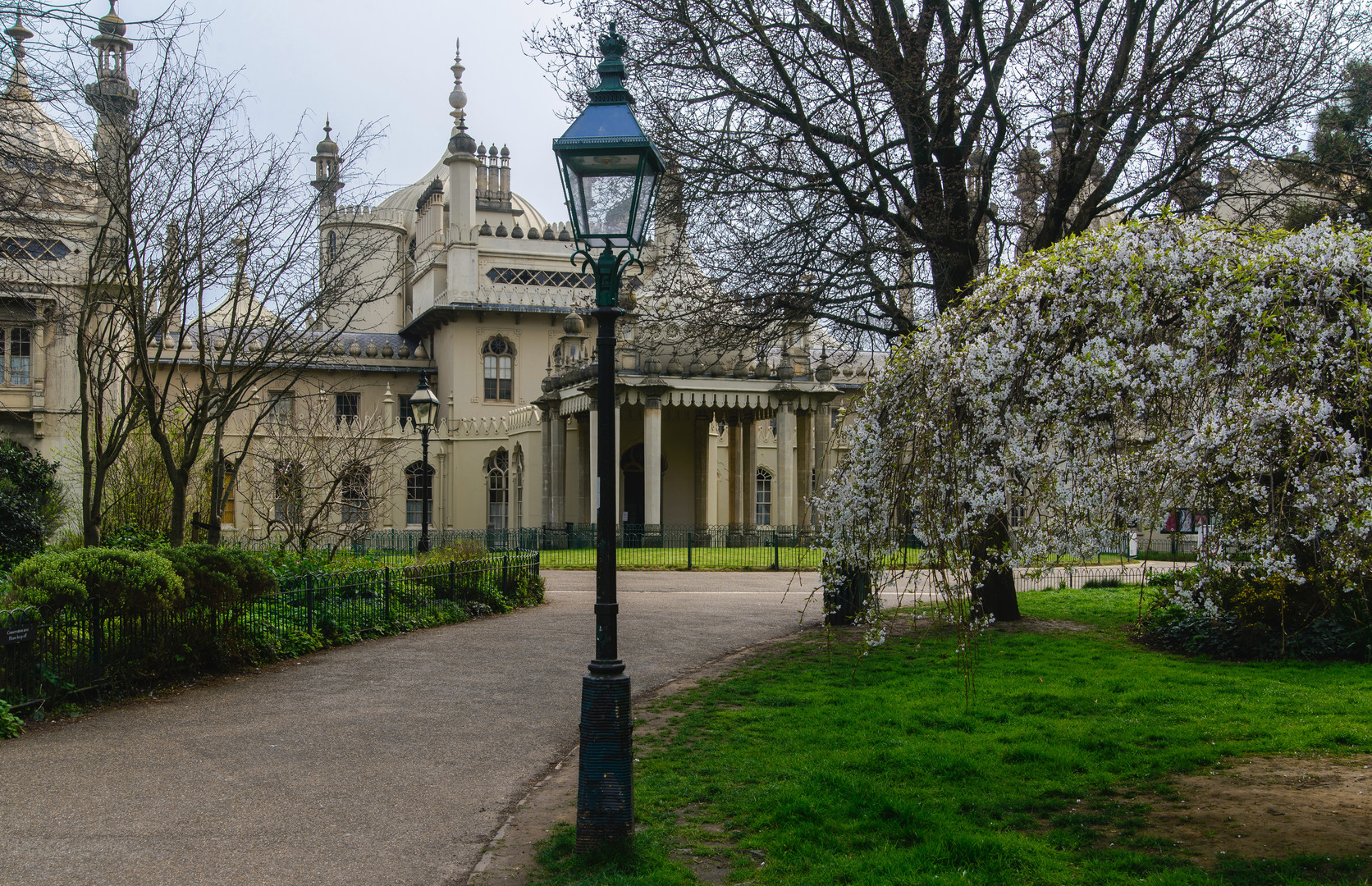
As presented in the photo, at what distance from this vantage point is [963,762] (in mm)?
7363

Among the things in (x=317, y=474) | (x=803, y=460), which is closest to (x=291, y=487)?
(x=317, y=474)

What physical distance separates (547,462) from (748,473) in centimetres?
666

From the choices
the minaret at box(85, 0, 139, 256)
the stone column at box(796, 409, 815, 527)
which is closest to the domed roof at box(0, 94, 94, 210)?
the minaret at box(85, 0, 139, 256)

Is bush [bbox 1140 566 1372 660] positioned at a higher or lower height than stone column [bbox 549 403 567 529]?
lower

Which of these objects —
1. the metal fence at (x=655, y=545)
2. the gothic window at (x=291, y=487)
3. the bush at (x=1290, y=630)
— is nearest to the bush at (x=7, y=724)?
the bush at (x=1290, y=630)

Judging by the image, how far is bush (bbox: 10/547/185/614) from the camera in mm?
9250

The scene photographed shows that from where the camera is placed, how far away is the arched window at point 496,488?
132 ft

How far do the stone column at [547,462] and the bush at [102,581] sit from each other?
23.6 m

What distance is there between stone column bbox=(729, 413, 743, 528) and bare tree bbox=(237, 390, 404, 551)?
36.1ft

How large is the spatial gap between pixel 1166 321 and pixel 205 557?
922cm

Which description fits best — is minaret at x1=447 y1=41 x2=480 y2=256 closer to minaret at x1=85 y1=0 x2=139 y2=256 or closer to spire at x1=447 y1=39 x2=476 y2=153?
spire at x1=447 y1=39 x2=476 y2=153

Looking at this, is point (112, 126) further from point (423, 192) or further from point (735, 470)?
point (423, 192)

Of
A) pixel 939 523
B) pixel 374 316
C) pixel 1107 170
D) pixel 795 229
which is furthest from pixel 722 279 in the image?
pixel 374 316

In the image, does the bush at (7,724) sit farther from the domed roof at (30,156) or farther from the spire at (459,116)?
the spire at (459,116)
